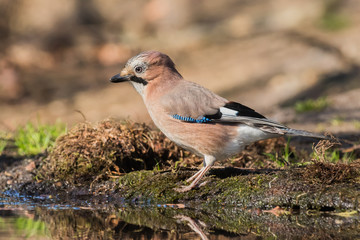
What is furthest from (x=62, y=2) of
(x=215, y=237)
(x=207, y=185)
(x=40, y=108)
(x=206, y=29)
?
(x=215, y=237)

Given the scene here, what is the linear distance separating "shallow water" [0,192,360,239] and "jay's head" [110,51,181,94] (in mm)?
1438

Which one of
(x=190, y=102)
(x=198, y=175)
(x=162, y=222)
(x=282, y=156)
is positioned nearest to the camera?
(x=162, y=222)

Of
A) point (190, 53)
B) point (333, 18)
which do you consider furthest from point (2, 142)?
point (333, 18)

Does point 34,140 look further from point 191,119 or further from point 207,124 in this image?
point 207,124

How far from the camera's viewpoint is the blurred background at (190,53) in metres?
13.8

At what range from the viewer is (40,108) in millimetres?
15398

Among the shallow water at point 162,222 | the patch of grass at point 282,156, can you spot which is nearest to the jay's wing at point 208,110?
the shallow water at point 162,222

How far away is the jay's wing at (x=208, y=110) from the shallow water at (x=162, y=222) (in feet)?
3.06

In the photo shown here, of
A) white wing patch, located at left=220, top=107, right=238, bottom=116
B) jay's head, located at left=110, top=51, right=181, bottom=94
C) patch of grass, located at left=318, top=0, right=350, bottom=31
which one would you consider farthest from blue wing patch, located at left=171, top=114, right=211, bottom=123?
patch of grass, located at left=318, top=0, right=350, bottom=31

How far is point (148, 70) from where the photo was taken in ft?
21.0

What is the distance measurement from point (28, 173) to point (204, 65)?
1236cm

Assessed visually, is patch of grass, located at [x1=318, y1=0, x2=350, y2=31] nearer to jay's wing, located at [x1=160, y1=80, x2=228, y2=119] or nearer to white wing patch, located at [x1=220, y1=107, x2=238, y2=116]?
jay's wing, located at [x1=160, y1=80, x2=228, y2=119]

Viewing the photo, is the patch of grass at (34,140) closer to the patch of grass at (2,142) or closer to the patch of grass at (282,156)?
the patch of grass at (2,142)

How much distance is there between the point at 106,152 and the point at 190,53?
1429 cm
